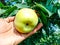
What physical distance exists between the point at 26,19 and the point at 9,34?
28cm

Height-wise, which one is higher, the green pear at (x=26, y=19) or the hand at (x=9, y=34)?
the green pear at (x=26, y=19)

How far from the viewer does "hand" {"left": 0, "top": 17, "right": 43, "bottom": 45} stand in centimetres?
144

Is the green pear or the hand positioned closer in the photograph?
the green pear

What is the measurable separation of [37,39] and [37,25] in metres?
0.14

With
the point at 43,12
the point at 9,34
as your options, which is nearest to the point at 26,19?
the point at 43,12

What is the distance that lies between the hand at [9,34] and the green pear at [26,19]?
0.12 metres

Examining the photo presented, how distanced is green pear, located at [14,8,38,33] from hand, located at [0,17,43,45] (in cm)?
12

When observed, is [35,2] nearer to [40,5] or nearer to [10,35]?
[40,5]

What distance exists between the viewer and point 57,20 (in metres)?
1.24

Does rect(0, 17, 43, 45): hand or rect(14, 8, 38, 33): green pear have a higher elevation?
rect(14, 8, 38, 33): green pear

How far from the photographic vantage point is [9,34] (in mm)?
1489

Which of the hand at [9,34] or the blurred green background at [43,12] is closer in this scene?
the blurred green background at [43,12]

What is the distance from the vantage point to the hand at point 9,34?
1.44 metres

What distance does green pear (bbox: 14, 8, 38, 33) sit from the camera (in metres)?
1.25
